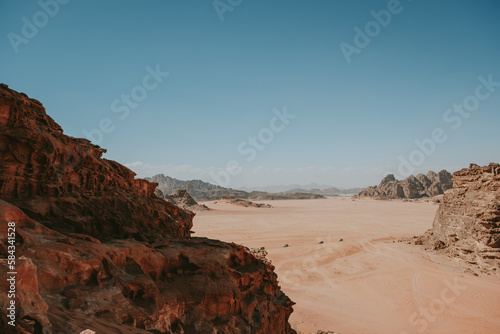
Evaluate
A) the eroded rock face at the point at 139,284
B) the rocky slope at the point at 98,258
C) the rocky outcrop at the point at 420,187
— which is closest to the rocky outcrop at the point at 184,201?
the rocky slope at the point at 98,258

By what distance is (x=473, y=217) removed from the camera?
15148 mm

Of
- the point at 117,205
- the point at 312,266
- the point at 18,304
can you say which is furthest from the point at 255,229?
the point at 18,304

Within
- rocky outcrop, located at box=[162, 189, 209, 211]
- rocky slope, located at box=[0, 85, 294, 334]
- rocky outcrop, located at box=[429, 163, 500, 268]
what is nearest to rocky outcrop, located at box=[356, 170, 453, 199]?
rocky outcrop, located at box=[162, 189, 209, 211]

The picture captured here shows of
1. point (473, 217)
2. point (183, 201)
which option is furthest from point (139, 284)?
point (183, 201)

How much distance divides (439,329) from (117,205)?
37.4 feet

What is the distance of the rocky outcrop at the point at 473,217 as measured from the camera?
1423 centimetres

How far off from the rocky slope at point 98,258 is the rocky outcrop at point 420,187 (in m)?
85.8

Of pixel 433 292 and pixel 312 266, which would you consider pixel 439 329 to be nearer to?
pixel 433 292

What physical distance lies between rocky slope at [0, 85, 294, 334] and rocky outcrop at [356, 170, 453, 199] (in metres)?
85.8

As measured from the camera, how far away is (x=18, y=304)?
96.3 inches

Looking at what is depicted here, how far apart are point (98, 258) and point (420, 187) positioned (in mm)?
96696

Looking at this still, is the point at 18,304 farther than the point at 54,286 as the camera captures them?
No

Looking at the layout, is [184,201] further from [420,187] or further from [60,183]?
[420,187]

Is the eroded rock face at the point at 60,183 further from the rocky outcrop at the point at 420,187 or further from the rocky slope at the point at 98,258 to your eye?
the rocky outcrop at the point at 420,187
